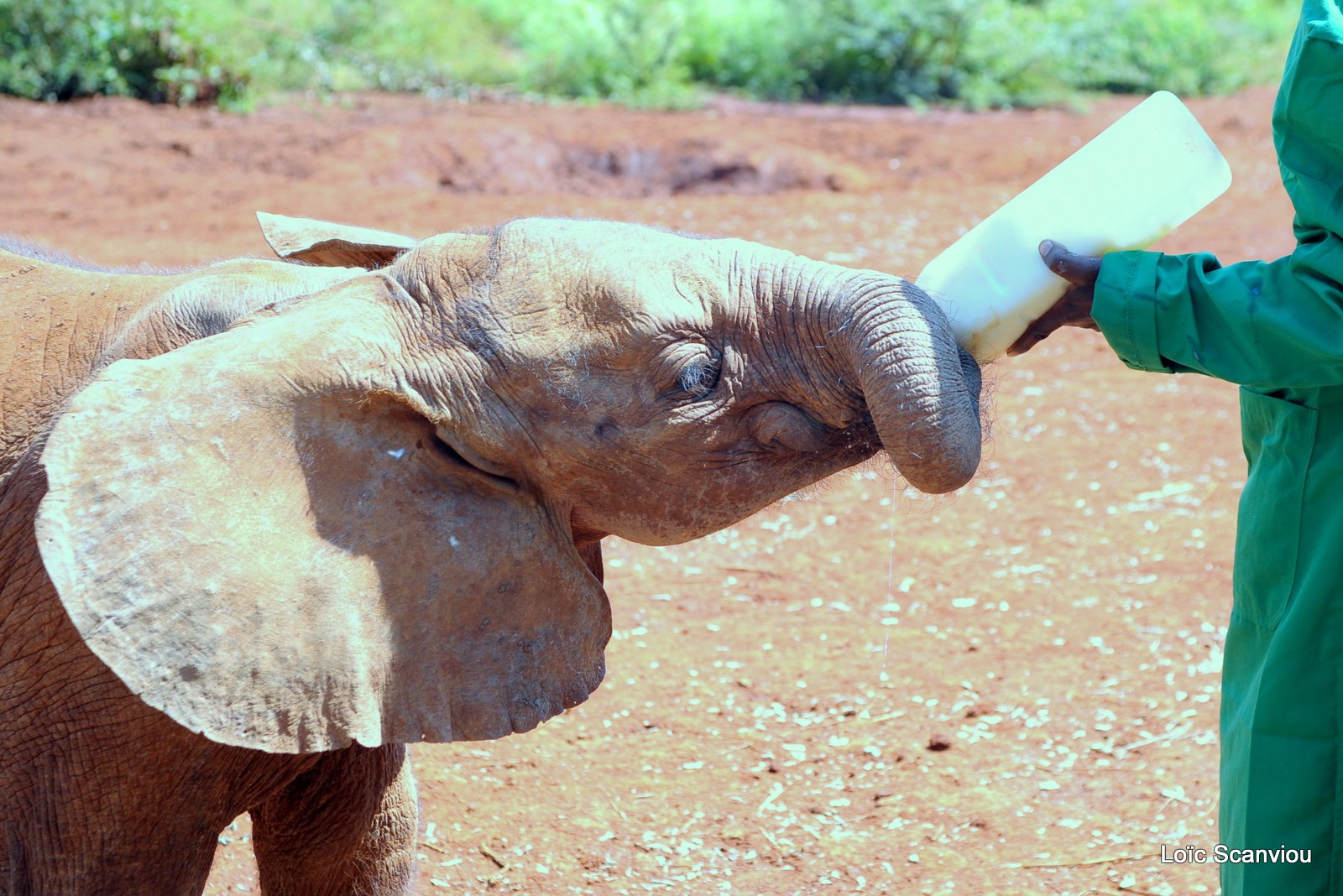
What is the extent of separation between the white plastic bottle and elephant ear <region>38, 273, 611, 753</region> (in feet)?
2.92

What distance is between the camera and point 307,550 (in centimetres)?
243

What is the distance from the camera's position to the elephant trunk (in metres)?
2.38

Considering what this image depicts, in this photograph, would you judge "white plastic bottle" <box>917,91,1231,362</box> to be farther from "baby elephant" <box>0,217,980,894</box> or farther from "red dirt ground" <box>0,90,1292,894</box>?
"red dirt ground" <box>0,90,1292,894</box>

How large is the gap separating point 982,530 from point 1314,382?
13.8 feet

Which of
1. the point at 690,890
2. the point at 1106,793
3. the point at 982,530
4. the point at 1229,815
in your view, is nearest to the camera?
the point at 1229,815

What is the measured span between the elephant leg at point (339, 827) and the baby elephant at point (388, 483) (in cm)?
39

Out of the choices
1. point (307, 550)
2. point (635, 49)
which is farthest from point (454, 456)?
point (635, 49)

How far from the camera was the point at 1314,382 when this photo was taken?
2.52 metres

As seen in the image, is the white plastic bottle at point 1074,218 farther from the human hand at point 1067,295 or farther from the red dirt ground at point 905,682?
the red dirt ground at point 905,682

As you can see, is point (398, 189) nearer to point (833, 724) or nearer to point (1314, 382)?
point (833, 724)

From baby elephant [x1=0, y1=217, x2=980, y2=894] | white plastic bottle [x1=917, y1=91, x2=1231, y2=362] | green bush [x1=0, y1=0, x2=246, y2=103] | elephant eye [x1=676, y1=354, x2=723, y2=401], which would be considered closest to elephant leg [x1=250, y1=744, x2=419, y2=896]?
baby elephant [x1=0, y1=217, x2=980, y2=894]

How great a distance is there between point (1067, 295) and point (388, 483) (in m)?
1.34

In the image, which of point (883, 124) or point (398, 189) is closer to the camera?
point (398, 189)

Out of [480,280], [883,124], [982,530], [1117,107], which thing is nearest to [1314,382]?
[480,280]
